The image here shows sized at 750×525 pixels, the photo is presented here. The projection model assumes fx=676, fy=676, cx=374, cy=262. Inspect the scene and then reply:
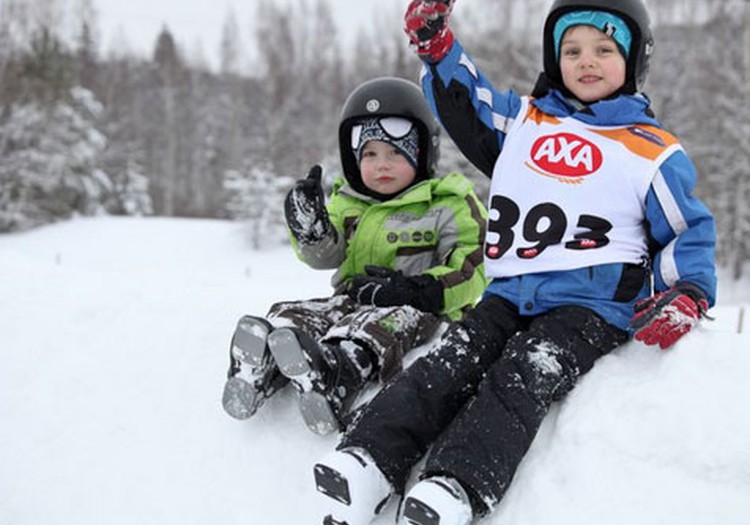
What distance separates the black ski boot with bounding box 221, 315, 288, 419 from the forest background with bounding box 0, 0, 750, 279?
1411 centimetres

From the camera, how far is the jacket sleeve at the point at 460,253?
2.91 m

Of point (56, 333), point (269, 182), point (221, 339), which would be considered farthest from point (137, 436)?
point (269, 182)

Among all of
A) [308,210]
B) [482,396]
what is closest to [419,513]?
[482,396]

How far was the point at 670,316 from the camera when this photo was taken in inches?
79.0

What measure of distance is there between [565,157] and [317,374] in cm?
115

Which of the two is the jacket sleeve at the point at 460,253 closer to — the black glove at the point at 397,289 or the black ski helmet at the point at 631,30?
the black glove at the point at 397,289

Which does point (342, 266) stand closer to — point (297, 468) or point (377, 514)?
point (297, 468)

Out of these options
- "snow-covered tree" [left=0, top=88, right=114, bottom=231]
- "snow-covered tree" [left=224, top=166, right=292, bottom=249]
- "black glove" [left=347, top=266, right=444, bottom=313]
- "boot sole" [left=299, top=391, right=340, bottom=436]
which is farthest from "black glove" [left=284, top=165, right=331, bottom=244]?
"snow-covered tree" [left=0, top=88, right=114, bottom=231]

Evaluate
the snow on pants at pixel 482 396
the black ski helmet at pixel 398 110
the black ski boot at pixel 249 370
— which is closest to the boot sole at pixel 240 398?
the black ski boot at pixel 249 370

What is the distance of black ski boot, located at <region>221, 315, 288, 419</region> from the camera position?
2.46 m

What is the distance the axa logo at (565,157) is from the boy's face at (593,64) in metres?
0.20

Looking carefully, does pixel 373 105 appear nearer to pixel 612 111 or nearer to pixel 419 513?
pixel 612 111

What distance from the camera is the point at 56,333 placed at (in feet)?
12.1

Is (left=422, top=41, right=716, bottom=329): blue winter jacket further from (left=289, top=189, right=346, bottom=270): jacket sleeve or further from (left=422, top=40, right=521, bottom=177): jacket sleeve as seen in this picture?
(left=289, top=189, right=346, bottom=270): jacket sleeve
